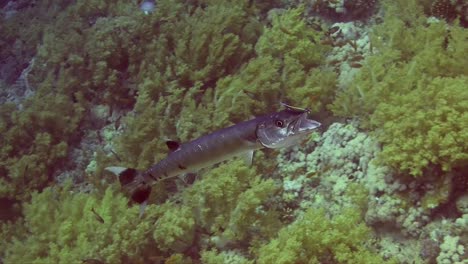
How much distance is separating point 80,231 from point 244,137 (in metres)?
3.21

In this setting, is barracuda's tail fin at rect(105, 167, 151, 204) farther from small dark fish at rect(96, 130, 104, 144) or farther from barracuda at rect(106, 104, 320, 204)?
small dark fish at rect(96, 130, 104, 144)

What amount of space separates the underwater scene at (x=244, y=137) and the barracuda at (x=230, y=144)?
0.01 metres

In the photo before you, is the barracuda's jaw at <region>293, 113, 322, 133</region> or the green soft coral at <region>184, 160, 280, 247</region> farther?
the green soft coral at <region>184, 160, 280, 247</region>

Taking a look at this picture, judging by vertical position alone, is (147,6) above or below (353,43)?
above

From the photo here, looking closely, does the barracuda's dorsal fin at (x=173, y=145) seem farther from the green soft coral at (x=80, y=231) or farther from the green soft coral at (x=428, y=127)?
the green soft coral at (x=428, y=127)

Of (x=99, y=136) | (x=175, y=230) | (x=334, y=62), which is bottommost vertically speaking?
(x=99, y=136)

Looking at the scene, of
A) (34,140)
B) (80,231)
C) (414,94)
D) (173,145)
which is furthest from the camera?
(34,140)

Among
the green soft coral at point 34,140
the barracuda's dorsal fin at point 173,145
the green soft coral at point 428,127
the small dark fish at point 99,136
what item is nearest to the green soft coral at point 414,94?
the green soft coral at point 428,127

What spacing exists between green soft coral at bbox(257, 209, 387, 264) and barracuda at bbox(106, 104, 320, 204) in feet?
4.61

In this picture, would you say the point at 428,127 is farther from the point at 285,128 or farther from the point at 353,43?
the point at 353,43

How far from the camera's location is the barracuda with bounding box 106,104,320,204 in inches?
99.1

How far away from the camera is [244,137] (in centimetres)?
272

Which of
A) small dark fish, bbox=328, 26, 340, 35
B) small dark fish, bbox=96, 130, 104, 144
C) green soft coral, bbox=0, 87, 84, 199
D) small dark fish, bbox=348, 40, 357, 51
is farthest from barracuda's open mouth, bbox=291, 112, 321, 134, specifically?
green soft coral, bbox=0, 87, 84, 199

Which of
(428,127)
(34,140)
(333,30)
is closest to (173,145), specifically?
(428,127)
